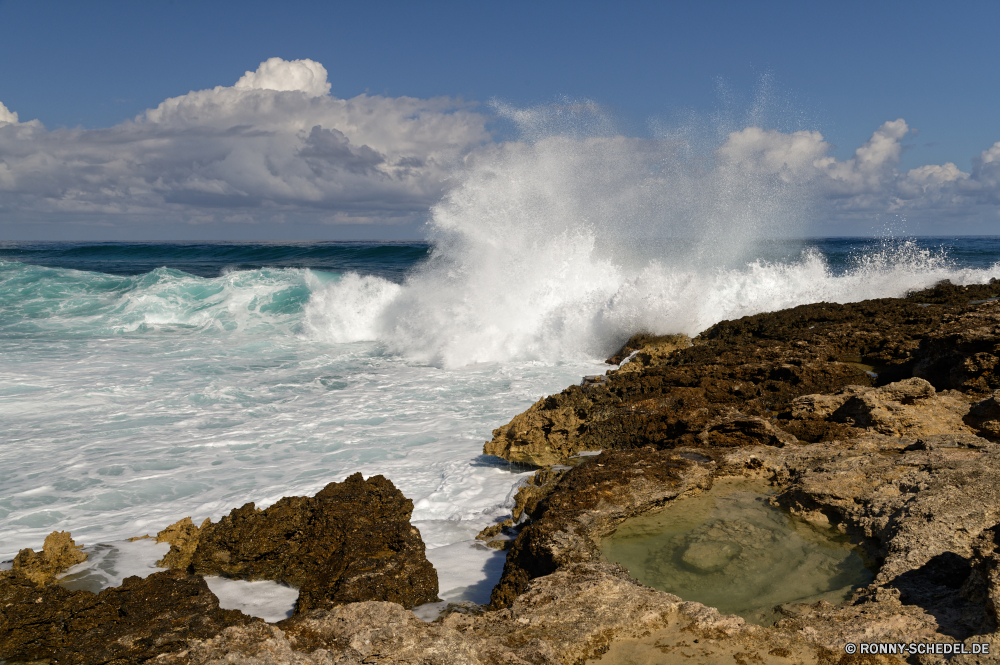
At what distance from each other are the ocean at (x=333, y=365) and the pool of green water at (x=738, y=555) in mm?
1032

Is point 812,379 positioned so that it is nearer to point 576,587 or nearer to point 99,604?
point 576,587

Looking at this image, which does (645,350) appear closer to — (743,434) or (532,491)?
(743,434)

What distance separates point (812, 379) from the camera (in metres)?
5.60

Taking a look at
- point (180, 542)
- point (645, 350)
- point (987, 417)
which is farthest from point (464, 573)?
point (645, 350)

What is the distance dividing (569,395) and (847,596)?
127 inches

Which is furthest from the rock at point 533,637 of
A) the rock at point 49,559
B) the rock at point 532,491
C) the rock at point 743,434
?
the rock at point 743,434

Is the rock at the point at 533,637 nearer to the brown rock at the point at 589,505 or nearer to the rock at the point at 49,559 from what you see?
the brown rock at the point at 589,505

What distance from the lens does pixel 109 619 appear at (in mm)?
2857

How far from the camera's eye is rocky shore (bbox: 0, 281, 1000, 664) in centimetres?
220

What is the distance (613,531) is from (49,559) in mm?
3363

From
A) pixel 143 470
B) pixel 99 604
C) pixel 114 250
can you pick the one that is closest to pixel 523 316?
pixel 143 470

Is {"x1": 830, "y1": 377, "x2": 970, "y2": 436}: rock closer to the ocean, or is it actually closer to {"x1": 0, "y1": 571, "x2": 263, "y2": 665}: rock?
the ocean

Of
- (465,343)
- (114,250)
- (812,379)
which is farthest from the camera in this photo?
(114,250)

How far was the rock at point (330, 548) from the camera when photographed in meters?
3.09
